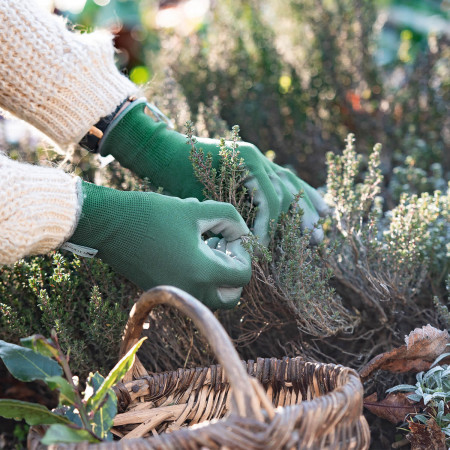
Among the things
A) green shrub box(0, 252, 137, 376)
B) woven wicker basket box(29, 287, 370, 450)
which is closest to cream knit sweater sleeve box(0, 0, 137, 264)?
green shrub box(0, 252, 137, 376)

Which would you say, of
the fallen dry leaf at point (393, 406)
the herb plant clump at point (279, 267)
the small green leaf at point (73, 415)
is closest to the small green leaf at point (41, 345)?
the small green leaf at point (73, 415)

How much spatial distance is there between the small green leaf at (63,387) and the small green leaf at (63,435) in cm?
8

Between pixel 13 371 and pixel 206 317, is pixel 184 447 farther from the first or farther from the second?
pixel 13 371

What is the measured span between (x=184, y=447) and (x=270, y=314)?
0.67 m

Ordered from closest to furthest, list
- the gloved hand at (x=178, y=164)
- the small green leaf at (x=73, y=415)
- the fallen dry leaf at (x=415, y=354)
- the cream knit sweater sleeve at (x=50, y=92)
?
the small green leaf at (x=73, y=415)
the cream knit sweater sleeve at (x=50, y=92)
the fallen dry leaf at (x=415, y=354)
the gloved hand at (x=178, y=164)

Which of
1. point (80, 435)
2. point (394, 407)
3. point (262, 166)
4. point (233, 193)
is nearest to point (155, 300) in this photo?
point (80, 435)

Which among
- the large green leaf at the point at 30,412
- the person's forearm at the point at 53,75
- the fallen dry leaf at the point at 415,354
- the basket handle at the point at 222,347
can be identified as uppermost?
the person's forearm at the point at 53,75

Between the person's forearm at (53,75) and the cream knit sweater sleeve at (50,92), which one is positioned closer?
the cream knit sweater sleeve at (50,92)

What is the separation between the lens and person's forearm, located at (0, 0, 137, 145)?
147 cm

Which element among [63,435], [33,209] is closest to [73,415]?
[63,435]

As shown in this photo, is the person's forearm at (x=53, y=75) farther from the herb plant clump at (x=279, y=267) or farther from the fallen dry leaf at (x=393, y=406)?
the fallen dry leaf at (x=393, y=406)

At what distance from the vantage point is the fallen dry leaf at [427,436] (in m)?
1.20

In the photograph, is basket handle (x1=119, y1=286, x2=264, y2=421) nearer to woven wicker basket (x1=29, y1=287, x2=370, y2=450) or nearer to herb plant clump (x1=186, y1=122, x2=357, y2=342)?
woven wicker basket (x1=29, y1=287, x2=370, y2=450)

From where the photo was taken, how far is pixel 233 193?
4.71 ft
